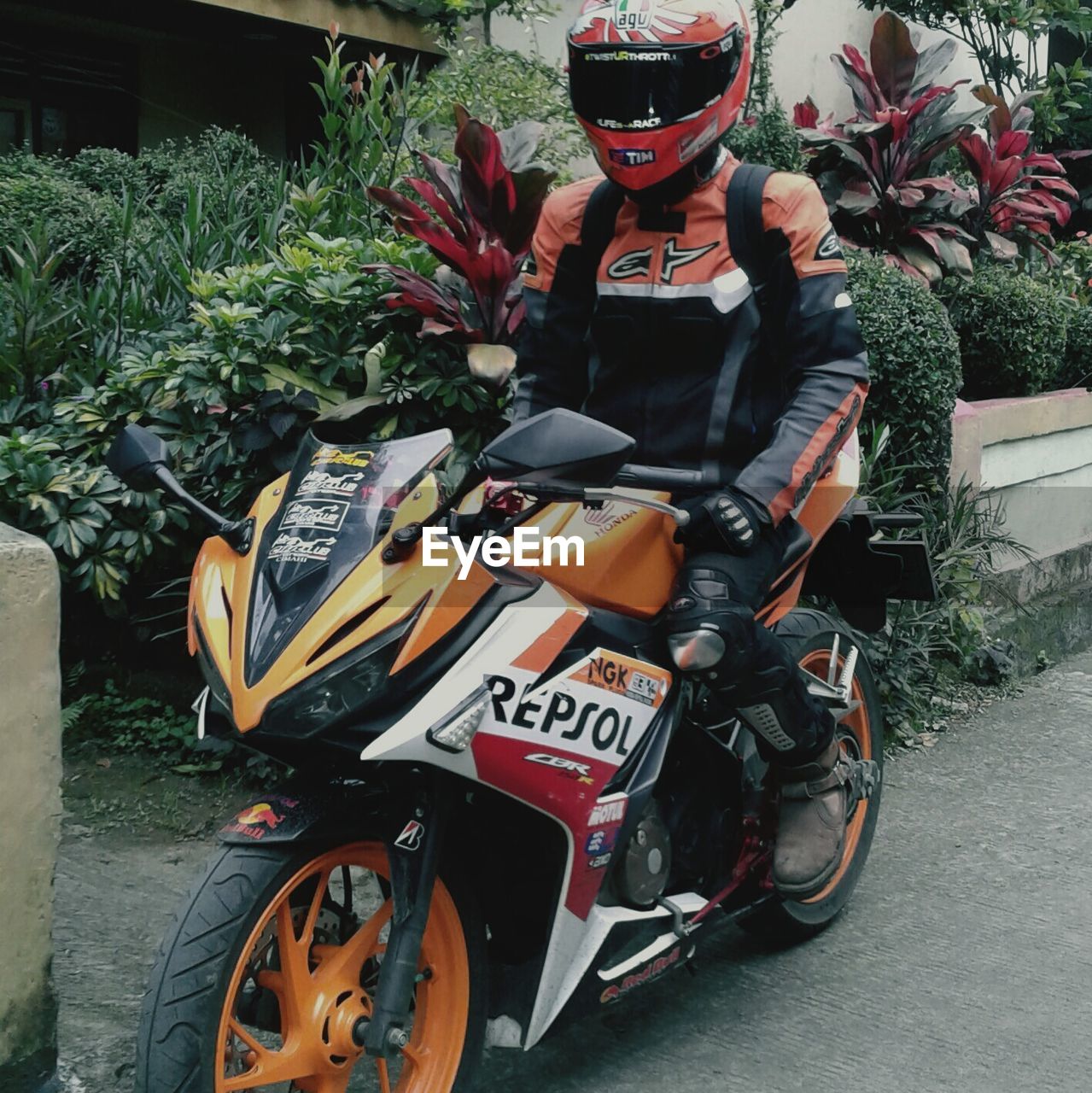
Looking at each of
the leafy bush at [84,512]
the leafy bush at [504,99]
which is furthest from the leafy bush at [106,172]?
the leafy bush at [84,512]

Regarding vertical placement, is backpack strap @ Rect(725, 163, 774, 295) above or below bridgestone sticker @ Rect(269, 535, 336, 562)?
above

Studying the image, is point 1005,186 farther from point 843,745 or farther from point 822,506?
point 822,506

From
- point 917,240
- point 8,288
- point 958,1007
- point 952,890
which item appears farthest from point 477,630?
point 917,240

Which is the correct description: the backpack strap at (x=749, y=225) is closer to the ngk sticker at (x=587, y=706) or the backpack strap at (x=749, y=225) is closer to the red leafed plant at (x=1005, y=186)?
the ngk sticker at (x=587, y=706)

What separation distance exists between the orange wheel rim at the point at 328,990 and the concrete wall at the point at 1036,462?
14.3 feet

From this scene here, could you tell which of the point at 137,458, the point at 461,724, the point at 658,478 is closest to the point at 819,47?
the point at 658,478

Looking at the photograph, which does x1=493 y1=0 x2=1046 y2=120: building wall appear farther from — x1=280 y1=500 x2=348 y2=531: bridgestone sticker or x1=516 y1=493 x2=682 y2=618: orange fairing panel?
x1=280 y1=500 x2=348 y2=531: bridgestone sticker

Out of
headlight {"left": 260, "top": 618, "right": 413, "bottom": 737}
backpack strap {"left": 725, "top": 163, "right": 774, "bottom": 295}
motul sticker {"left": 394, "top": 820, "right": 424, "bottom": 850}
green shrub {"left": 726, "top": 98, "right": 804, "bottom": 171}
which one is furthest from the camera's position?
green shrub {"left": 726, "top": 98, "right": 804, "bottom": 171}

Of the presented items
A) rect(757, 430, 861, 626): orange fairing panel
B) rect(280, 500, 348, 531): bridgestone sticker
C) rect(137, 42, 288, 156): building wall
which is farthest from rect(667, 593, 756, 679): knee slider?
rect(137, 42, 288, 156): building wall

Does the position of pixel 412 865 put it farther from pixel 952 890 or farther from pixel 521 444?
pixel 952 890

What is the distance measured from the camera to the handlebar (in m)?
3.11

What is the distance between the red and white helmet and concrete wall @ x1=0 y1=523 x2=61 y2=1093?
1400mm

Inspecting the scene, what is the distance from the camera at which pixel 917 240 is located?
7.58 m

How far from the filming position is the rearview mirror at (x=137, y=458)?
2.79 metres
